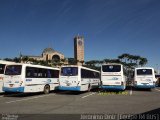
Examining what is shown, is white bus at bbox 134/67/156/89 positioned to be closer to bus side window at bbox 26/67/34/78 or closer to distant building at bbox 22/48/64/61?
bus side window at bbox 26/67/34/78

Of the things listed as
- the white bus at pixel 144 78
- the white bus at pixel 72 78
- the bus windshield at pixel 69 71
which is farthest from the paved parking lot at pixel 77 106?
the white bus at pixel 144 78

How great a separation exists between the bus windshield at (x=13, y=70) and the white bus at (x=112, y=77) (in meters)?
8.25

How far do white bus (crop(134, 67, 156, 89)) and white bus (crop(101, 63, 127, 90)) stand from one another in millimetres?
2980

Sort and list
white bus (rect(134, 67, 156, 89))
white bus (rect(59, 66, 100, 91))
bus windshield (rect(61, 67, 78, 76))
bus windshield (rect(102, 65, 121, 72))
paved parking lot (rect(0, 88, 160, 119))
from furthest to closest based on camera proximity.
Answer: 1. white bus (rect(134, 67, 156, 89))
2. bus windshield (rect(102, 65, 121, 72))
3. bus windshield (rect(61, 67, 78, 76))
4. white bus (rect(59, 66, 100, 91))
5. paved parking lot (rect(0, 88, 160, 119))

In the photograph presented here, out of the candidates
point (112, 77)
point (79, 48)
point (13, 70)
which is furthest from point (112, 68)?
point (79, 48)

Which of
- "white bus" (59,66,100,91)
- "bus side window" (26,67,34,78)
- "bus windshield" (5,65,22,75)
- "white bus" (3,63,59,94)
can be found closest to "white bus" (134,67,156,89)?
"white bus" (59,66,100,91)

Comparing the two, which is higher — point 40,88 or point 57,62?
point 57,62

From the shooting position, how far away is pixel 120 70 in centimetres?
2214

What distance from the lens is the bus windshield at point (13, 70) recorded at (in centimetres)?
1806

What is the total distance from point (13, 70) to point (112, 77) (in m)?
9.16

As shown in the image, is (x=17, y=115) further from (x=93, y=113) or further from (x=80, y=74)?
(x=80, y=74)

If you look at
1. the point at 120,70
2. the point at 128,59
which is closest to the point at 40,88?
the point at 120,70

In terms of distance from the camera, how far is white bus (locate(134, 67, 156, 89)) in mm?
24016

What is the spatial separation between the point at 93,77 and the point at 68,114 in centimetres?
1585
